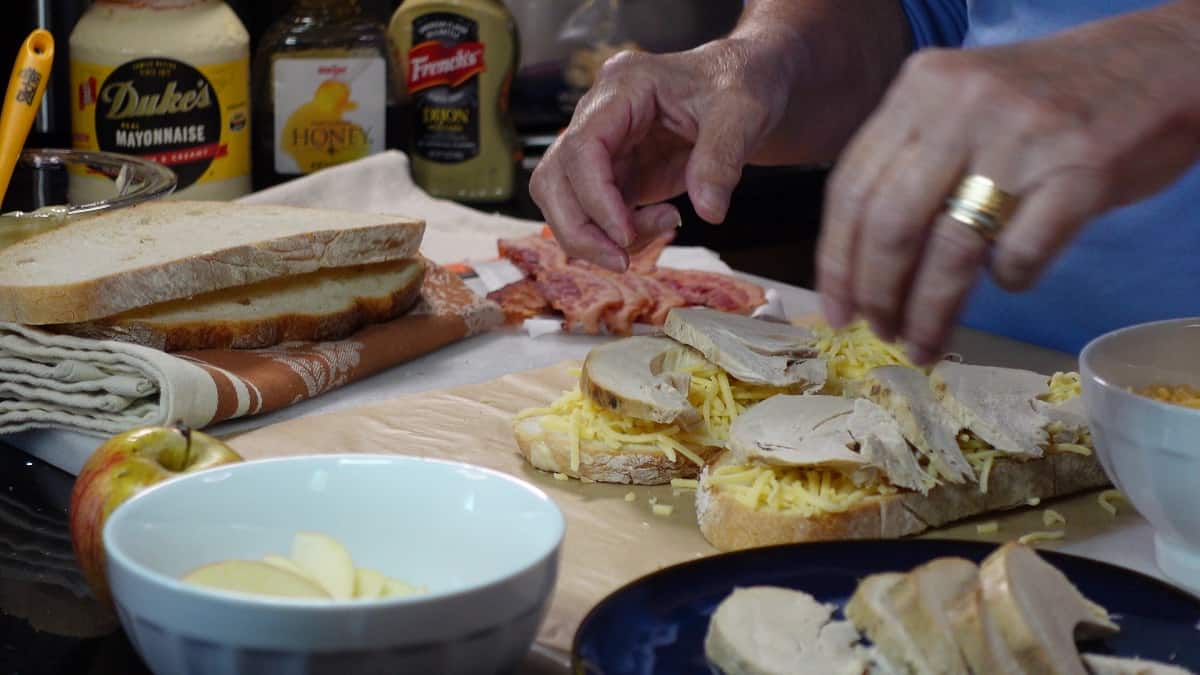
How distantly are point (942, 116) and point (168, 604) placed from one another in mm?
722

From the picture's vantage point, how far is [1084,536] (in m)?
1.78

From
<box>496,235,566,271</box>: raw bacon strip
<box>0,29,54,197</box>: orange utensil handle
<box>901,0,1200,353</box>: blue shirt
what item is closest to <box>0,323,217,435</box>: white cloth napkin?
<box>0,29,54,197</box>: orange utensil handle

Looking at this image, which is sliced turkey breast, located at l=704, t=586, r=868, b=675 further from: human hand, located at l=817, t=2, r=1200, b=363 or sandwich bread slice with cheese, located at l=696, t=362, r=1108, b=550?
sandwich bread slice with cheese, located at l=696, t=362, r=1108, b=550

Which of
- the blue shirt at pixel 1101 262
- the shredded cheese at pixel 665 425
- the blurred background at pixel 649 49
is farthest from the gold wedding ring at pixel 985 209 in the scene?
the blurred background at pixel 649 49

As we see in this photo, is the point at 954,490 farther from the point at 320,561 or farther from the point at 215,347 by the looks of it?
the point at 215,347

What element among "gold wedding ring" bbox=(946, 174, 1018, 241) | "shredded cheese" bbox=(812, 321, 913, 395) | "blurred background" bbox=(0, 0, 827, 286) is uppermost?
"gold wedding ring" bbox=(946, 174, 1018, 241)

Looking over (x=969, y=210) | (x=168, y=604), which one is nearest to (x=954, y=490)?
(x=969, y=210)

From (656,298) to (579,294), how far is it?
0.43ft

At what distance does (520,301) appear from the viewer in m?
2.63

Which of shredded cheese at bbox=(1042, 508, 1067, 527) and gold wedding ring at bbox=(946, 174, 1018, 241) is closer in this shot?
gold wedding ring at bbox=(946, 174, 1018, 241)

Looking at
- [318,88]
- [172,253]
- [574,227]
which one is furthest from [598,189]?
[318,88]

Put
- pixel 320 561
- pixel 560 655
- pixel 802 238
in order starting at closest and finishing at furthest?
pixel 320 561, pixel 560 655, pixel 802 238

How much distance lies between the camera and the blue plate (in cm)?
129

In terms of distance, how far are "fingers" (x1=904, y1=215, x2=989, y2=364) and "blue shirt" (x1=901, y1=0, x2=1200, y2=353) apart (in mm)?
998
